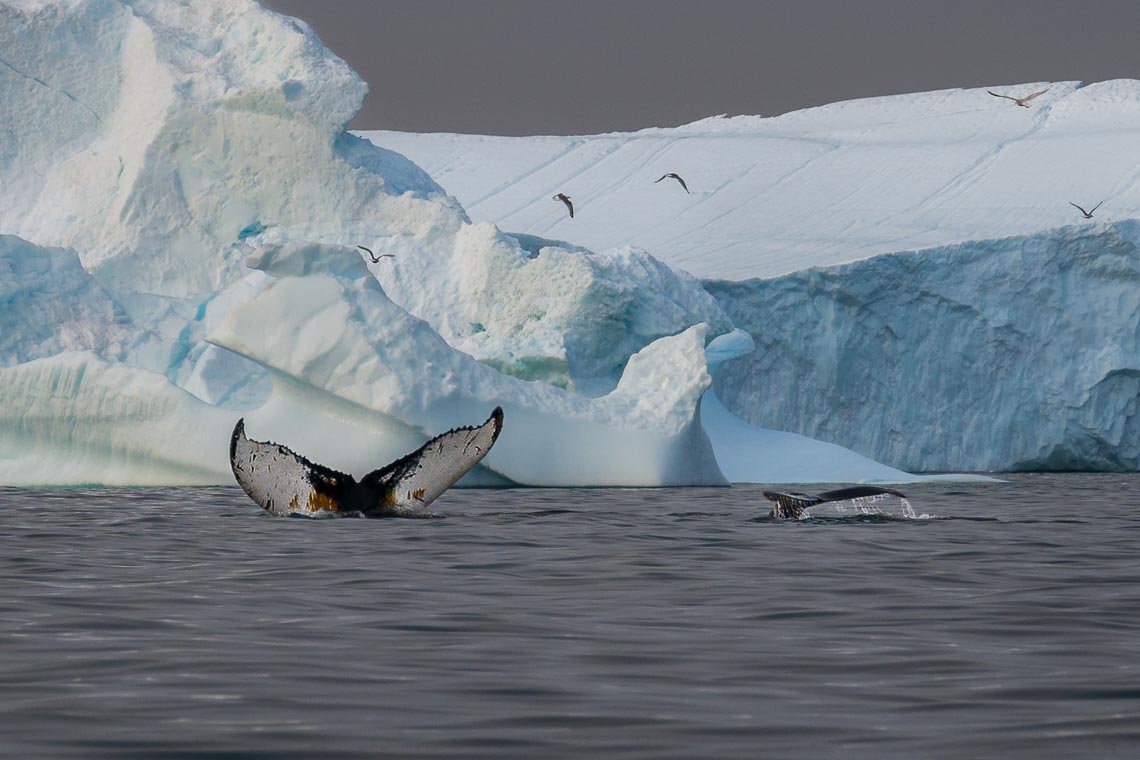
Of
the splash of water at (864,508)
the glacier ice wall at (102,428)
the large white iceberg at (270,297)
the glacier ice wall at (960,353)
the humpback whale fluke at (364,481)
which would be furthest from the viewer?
the glacier ice wall at (960,353)

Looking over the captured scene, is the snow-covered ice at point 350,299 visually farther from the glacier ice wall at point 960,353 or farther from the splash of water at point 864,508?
the splash of water at point 864,508

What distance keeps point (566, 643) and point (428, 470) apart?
21.7ft

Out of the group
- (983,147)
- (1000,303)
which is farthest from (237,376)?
(983,147)

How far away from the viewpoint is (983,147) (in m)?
35.3

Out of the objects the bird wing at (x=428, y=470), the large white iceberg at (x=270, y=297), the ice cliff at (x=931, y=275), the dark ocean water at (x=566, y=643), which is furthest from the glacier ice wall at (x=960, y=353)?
the dark ocean water at (x=566, y=643)

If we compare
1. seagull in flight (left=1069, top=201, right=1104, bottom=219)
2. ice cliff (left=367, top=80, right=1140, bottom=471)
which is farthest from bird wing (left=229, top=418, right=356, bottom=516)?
seagull in flight (left=1069, top=201, right=1104, bottom=219)

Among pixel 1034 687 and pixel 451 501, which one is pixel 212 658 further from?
pixel 451 501

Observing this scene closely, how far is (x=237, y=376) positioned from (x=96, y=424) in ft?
8.71

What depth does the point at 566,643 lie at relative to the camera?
526cm

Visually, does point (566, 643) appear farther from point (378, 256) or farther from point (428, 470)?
point (378, 256)

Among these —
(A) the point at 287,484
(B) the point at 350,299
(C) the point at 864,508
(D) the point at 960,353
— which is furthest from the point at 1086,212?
(A) the point at 287,484

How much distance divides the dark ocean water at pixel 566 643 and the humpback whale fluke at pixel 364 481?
1.26 m

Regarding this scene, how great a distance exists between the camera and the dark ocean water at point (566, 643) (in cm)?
371

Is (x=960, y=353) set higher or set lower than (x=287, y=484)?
higher
